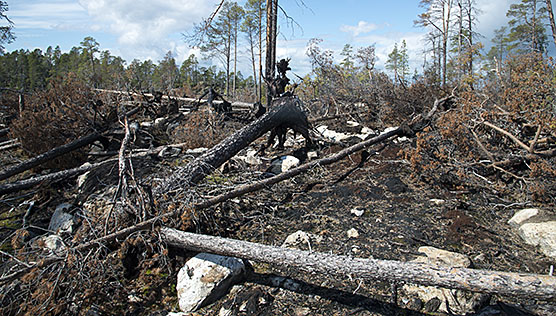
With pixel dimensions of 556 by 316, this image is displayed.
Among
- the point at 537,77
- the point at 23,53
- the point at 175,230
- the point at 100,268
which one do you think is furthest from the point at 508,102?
the point at 23,53

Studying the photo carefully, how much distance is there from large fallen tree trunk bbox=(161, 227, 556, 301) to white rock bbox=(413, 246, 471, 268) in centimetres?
74

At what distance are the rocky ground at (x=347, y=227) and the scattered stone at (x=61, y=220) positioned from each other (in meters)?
0.15

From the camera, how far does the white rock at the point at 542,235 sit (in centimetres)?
301

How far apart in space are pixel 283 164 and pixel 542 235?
3.45m

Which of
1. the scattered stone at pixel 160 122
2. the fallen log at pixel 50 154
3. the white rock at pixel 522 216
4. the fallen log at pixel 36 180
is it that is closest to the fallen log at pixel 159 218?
the fallen log at pixel 36 180

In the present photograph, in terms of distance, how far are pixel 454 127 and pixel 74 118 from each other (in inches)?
267

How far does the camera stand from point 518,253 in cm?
306

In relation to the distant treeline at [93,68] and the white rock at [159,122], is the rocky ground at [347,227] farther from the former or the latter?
the distant treeline at [93,68]

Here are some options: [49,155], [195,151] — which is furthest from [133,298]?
[49,155]

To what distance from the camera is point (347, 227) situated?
145 inches

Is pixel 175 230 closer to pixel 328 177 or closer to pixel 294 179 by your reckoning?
pixel 294 179

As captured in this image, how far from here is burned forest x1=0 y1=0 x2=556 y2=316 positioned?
2592 mm

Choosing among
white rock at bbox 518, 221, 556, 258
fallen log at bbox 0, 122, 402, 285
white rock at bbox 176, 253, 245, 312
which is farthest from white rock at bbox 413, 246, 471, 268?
fallen log at bbox 0, 122, 402, 285

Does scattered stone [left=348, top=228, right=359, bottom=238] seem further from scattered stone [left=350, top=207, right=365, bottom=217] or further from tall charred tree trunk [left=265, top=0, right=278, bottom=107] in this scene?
tall charred tree trunk [left=265, top=0, right=278, bottom=107]
